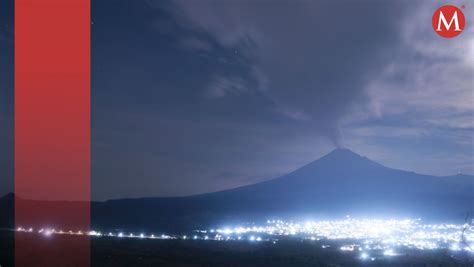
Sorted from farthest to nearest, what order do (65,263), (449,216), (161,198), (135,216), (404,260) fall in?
1. (161,198)
2. (449,216)
3. (135,216)
4. (404,260)
5. (65,263)

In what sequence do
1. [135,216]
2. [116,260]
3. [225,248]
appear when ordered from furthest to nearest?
[135,216], [225,248], [116,260]

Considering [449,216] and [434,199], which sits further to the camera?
[434,199]

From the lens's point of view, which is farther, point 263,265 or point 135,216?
point 135,216

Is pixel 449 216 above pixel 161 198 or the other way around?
the other way around

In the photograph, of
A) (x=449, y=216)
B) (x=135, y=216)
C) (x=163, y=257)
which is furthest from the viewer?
(x=449, y=216)

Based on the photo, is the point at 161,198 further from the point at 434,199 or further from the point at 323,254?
the point at 323,254

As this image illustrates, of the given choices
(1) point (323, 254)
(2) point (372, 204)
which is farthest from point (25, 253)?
(2) point (372, 204)

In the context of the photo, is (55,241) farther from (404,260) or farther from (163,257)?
(404,260)

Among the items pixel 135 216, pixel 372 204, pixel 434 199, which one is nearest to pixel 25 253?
pixel 135 216

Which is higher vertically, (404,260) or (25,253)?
(25,253)
